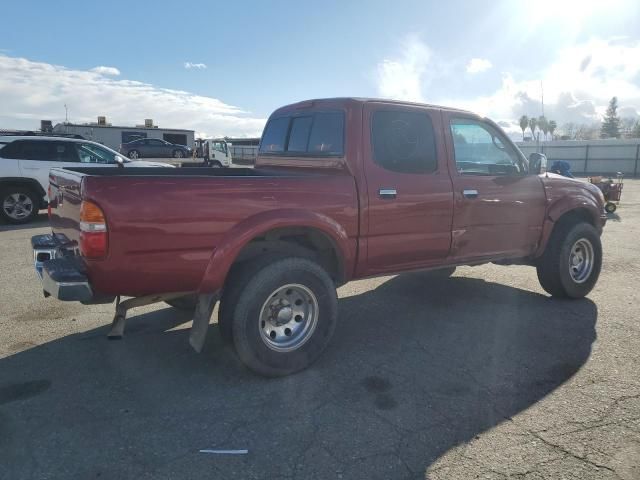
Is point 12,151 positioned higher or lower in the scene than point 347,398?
higher

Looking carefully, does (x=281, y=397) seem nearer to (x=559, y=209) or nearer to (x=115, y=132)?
(x=559, y=209)

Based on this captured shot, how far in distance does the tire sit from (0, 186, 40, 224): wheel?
9884 mm

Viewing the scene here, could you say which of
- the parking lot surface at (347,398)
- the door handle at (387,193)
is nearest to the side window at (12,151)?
the parking lot surface at (347,398)

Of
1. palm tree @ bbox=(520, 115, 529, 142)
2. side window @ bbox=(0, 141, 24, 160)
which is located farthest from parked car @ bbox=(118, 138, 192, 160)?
palm tree @ bbox=(520, 115, 529, 142)

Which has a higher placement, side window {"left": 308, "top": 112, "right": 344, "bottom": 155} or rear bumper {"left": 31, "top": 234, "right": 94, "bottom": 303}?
side window {"left": 308, "top": 112, "right": 344, "bottom": 155}

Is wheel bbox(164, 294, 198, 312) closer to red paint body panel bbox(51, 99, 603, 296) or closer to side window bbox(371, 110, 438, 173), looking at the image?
red paint body panel bbox(51, 99, 603, 296)

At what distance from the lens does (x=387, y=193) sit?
13.2ft

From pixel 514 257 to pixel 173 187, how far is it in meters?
3.64

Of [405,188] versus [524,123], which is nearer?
[405,188]

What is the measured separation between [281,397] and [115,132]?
48773mm

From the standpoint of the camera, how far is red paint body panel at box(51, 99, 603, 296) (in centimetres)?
306

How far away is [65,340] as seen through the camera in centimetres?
428

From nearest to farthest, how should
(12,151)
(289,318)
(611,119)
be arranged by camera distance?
(289,318)
(12,151)
(611,119)

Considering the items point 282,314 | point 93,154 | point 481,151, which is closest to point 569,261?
point 481,151
